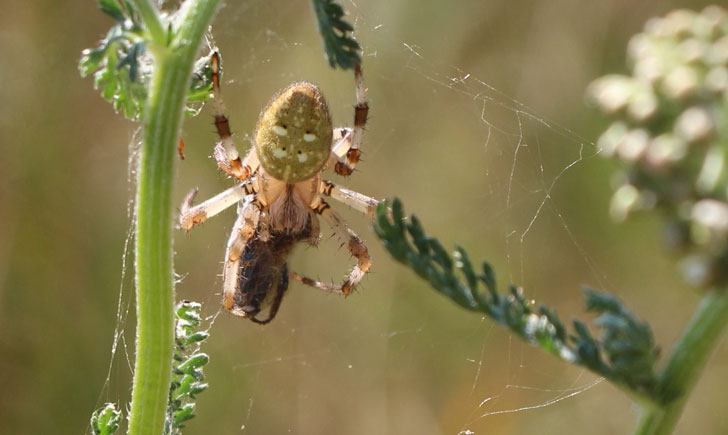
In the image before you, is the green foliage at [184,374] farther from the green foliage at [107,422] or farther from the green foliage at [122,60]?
the green foliage at [122,60]

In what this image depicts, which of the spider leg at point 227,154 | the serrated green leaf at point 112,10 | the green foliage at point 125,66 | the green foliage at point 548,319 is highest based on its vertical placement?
the serrated green leaf at point 112,10

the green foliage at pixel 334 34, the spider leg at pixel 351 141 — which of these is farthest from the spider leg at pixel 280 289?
the green foliage at pixel 334 34

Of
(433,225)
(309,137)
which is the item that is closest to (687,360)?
(309,137)

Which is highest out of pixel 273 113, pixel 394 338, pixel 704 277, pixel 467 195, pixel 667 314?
pixel 704 277

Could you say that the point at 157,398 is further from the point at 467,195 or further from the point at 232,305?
the point at 467,195

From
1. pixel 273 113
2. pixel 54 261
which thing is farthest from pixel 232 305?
pixel 54 261

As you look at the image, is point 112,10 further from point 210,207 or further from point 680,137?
point 210,207
